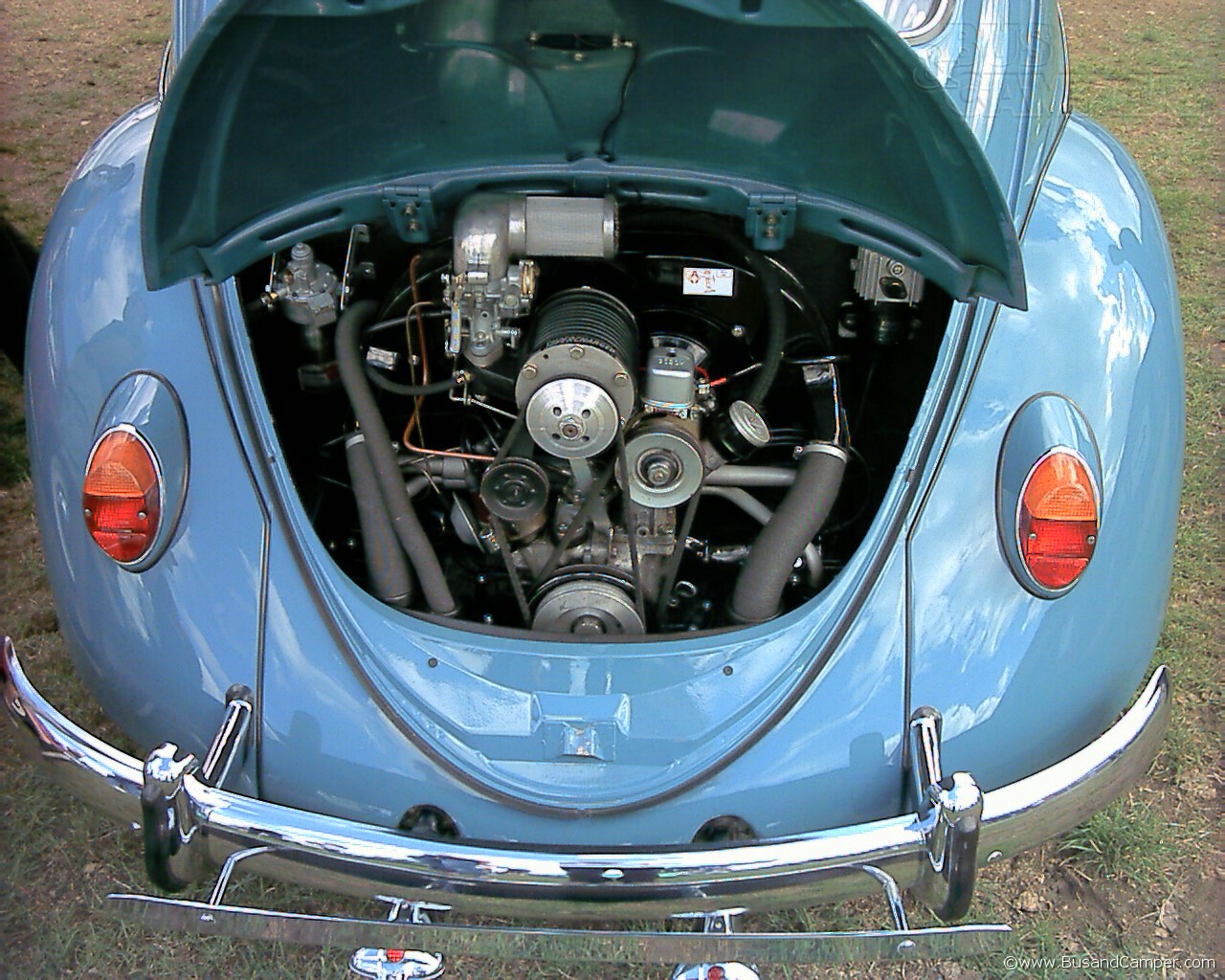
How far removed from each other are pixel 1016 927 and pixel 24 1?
26.8 ft

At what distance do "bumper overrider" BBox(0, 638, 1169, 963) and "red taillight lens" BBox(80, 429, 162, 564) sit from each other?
16.3 inches

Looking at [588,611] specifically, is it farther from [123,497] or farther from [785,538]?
[123,497]

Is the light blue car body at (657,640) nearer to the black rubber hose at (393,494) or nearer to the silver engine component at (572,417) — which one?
the black rubber hose at (393,494)

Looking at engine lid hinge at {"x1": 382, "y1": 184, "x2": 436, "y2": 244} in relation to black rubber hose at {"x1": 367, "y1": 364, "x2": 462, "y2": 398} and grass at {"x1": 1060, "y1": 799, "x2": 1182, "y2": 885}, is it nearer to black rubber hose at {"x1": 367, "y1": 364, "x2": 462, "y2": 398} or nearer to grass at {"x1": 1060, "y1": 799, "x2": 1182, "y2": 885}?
black rubber hose at {"x1": 367, "y1": 364, "x2": 462, "y2": 398}

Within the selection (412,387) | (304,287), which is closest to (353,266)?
(304,287)

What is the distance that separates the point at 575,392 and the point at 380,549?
55 cm

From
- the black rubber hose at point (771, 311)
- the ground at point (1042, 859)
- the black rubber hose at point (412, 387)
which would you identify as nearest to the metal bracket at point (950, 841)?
the ground at point (1042, 859)

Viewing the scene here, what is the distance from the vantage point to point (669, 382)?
212 centimetres

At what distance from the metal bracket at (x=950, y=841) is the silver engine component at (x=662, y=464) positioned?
71 centimetres

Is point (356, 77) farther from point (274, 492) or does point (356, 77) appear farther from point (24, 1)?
point (24, 1)

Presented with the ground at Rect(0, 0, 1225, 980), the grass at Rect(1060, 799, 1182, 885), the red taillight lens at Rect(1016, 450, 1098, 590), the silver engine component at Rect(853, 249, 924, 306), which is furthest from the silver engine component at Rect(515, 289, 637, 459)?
the grass at Rect(1060, 799, 1182, 885)

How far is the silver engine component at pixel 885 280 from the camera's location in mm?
2361

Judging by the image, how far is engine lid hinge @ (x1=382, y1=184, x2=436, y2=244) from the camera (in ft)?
6.53

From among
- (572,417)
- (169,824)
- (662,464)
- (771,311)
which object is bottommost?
(169,824)
